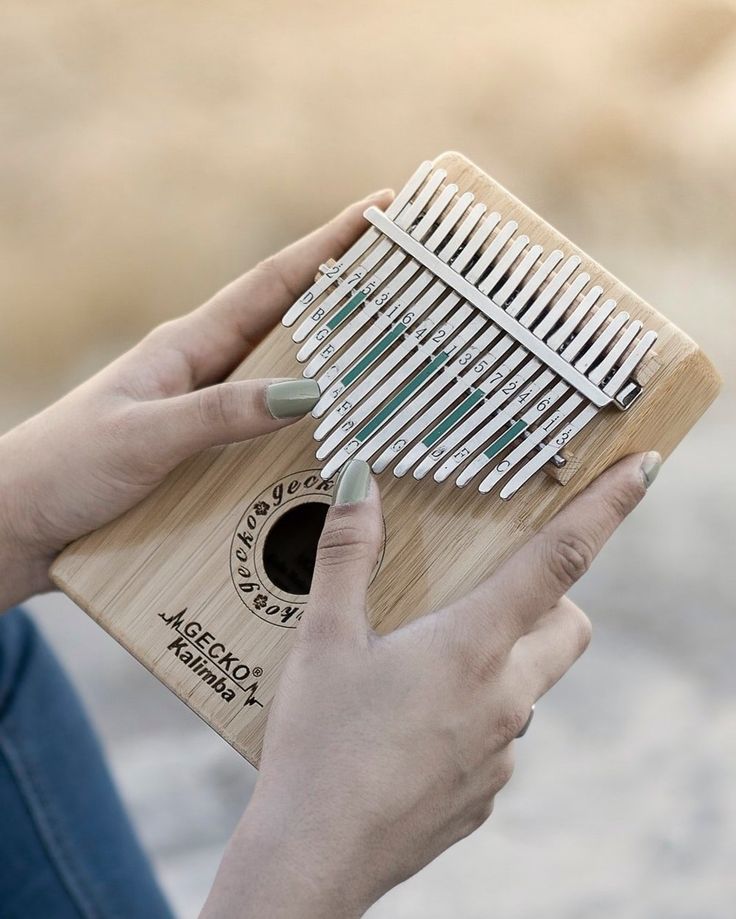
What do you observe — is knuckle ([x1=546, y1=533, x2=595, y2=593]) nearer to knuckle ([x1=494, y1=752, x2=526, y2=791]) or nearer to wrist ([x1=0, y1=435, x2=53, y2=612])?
knuckle ([x1=494, y1=752, x2=526, y2=791])

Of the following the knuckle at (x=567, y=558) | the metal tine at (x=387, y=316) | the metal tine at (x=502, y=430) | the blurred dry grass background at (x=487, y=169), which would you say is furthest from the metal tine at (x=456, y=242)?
the blurred dry grass background at (x=487, y=169)

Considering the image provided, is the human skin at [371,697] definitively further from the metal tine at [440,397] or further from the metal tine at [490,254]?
the metal tine at [490,254]

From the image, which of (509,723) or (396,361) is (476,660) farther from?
(396,361)

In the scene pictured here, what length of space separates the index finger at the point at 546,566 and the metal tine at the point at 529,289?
0.51ft

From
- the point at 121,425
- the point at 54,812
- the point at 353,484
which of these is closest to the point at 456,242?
the point at 353,484

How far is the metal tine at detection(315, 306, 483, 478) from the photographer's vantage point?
0.79 metres

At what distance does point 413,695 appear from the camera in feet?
2.24

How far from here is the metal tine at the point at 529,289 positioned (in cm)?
78

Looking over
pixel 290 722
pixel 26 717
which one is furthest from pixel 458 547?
pixel 26 717

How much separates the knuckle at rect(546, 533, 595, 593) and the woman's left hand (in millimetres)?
234

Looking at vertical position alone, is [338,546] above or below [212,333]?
below

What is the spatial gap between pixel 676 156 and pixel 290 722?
3.46ft

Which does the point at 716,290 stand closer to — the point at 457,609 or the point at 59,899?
the point at 457,609

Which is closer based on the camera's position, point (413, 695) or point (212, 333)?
point (413, 695)
